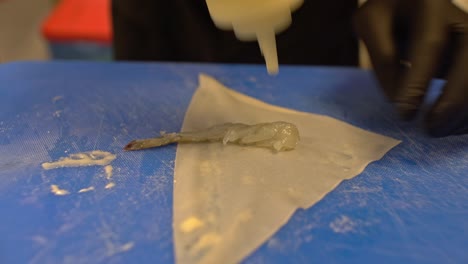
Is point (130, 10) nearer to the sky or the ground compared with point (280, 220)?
nearer to the sky

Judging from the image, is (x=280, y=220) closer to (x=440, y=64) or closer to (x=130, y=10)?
(x=440, y=64)

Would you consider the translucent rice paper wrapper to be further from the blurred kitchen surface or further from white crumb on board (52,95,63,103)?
the blurred kitchen surface

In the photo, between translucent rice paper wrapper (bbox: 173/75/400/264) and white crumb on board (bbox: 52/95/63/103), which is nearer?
translucent rice paper wrapper (bbox: 173/75/400/264)

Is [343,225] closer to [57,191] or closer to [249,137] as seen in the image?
[249,137]

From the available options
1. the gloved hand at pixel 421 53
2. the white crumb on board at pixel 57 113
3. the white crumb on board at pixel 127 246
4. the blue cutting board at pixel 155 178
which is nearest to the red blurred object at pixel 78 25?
the blue cutting board at pixel 155 178

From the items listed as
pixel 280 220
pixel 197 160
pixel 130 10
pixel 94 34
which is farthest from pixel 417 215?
pixel 94 34

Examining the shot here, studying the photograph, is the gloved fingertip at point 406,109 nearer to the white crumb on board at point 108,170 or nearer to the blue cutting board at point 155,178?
the blue cutting board at point 155,178

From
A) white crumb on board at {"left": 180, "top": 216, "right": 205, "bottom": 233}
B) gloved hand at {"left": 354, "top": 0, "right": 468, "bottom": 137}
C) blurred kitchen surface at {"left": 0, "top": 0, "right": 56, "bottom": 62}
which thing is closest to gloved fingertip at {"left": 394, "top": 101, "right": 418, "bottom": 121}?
gloved hand at {"left": 354, "top": 0, "right": 468, "bottom": 137}
